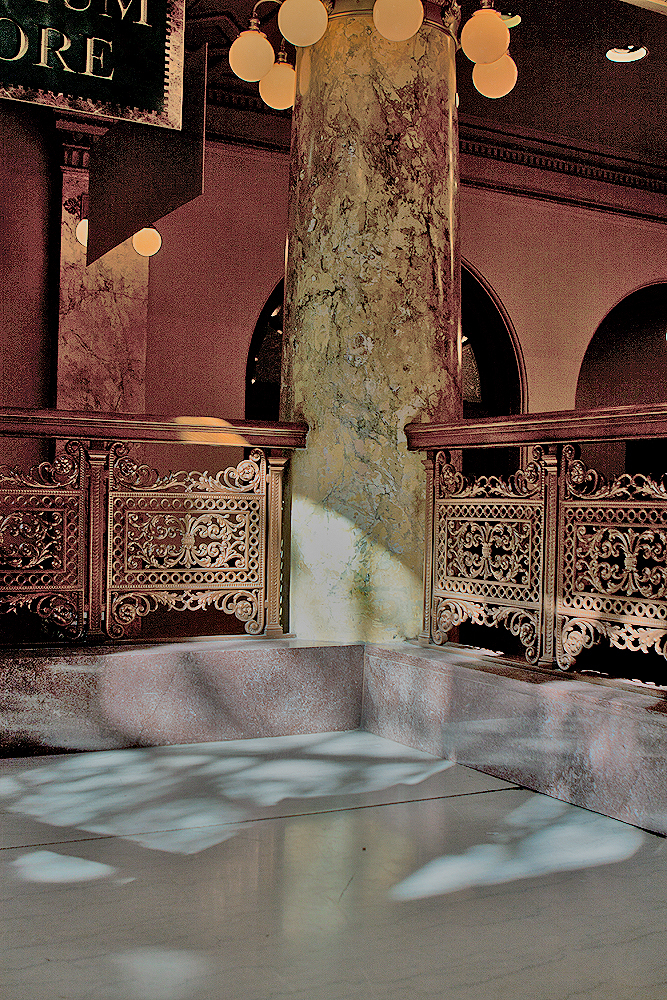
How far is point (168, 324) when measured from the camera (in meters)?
8.74

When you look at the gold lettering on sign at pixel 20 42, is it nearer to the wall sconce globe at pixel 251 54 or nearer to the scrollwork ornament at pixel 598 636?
the wall sconce globe at pixel 251 54

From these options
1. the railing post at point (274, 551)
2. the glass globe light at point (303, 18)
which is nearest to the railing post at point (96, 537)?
the railing post at point (274, 551)

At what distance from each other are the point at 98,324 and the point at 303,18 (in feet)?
14.1

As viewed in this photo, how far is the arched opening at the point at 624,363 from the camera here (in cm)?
1229

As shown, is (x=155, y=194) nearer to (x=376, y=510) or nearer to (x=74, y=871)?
(x=376, y=510)

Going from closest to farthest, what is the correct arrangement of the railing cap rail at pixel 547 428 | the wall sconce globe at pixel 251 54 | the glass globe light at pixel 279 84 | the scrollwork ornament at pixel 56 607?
the railing cap rail at pixel 547 428
the scrollwork ornament at pixel 56 607
the wall sconce globe at pixel 251 54
the glass globe light at pixel 279 84

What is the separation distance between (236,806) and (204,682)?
0.85 m

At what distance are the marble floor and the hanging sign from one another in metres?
2.09

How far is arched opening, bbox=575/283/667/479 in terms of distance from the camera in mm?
12289

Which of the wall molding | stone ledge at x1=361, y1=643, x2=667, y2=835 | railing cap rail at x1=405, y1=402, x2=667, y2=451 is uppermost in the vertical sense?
the wall molding

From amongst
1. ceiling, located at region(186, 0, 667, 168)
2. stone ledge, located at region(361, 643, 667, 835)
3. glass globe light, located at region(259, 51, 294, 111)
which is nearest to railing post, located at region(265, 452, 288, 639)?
stone ledge, located at region(361, 643, 667, 835)

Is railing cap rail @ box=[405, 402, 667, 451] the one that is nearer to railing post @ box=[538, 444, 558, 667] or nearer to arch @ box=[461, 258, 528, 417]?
railing post @ box=[538, 444, 558, 667]

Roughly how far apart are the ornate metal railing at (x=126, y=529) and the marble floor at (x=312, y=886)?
643 mm

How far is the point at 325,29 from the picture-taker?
4004 mm
